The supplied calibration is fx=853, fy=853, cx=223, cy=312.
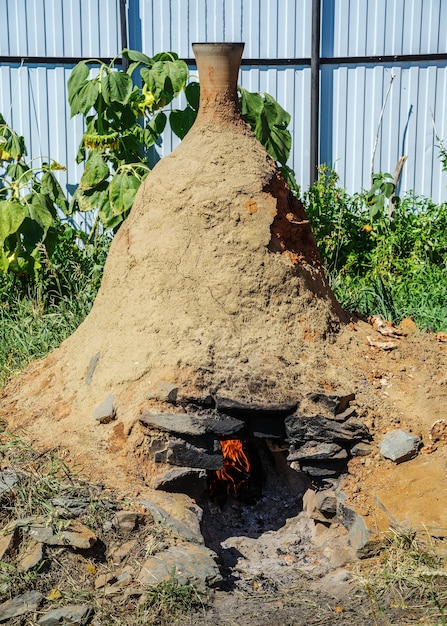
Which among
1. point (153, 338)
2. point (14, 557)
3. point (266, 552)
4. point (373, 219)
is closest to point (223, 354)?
point (153, 338)

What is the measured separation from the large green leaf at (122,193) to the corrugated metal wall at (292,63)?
2819mm

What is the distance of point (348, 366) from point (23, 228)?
2704 millimetres

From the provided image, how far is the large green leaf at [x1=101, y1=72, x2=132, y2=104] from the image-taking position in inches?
254

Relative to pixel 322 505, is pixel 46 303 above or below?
above

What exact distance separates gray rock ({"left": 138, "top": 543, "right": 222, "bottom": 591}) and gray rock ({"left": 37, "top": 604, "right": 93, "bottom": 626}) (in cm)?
29

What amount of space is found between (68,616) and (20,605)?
0.23 meters

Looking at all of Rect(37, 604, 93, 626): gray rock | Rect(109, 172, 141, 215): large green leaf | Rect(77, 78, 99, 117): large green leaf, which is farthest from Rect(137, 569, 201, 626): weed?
Rect(77, 78, 99, 117): large green leaf

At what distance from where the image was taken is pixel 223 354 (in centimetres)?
466

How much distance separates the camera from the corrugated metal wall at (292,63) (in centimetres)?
871

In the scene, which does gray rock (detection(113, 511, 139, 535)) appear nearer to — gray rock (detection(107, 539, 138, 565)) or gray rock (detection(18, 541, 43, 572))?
gray rock (detection(107, 539, 138, 565))

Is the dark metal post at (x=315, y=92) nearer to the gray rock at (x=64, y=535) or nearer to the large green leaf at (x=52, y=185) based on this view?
the large green leaf at (x=52, y=185)

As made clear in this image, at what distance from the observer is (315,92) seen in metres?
8.85

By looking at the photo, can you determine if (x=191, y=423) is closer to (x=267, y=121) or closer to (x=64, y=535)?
(x=64, y=535)

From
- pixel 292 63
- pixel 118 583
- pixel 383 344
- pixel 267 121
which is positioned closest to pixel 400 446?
pixel 383 344
